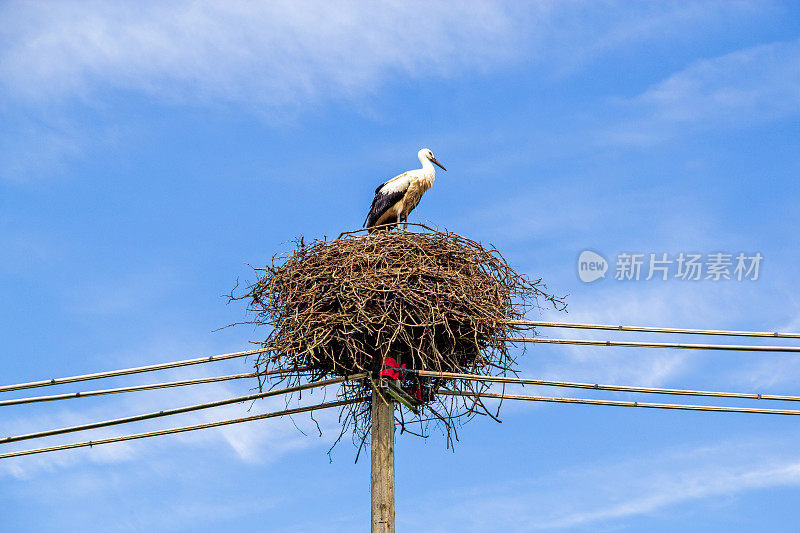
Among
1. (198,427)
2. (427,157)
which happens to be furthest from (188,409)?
(427,157)

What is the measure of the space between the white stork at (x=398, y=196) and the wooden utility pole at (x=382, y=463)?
11.7ft

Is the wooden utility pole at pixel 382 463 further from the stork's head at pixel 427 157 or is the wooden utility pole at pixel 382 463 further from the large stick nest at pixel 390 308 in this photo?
the stork's head at pixel 427 157

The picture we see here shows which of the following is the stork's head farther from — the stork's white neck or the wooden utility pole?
the wooden utility pole

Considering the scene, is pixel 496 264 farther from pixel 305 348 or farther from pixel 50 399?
pixel 50 399

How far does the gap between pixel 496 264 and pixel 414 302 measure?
116cm

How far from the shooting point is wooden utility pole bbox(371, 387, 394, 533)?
24.2 ft

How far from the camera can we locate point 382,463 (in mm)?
7562

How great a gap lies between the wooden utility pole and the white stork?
3558 millimetres

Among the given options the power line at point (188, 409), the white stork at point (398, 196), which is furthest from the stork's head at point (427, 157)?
the power line at point (188, 409)

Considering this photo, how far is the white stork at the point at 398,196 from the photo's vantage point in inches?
437

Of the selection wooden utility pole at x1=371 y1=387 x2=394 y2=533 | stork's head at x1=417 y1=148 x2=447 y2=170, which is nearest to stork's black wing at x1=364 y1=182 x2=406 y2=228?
stork's head at x1=417 y1=148 x2=447 y2=170

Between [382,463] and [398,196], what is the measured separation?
4.25 m

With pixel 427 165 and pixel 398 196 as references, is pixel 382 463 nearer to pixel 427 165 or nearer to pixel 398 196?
pixel 398 196

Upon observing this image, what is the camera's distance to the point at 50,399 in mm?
8672
